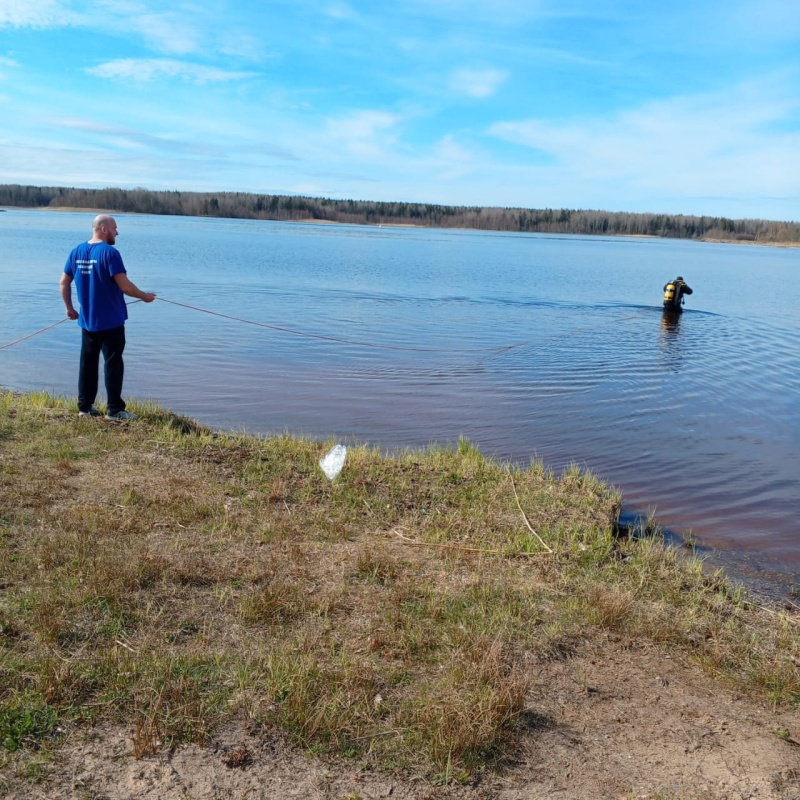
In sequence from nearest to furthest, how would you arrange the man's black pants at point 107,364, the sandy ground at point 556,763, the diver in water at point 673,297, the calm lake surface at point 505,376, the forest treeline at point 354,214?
the sandy ground at point 556,763 < the man's black pants at point 107,364 < the calm lake surface at point 505,376 < the diver in water at point 673,297 < the forest treeline at point 354,214

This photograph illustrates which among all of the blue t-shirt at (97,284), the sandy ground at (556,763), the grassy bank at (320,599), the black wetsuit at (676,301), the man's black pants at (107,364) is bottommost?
the sandy ground at (556,763)

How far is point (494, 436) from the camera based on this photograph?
9906 mm

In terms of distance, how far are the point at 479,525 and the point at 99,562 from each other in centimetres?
279

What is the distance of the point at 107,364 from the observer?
7.72 m

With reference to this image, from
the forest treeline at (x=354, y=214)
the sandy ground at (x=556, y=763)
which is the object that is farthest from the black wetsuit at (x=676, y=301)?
the forest treeline at (x=354, y=214)

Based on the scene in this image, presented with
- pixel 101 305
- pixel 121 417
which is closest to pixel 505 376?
pixel 121 417

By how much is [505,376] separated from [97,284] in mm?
8165

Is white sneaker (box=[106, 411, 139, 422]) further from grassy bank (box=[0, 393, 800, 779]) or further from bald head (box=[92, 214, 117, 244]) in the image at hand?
bald head (box=[92, 214, 117, 244])

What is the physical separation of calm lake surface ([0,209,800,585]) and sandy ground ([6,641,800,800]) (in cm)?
278

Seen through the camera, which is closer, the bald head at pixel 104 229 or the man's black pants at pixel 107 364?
the bald head at pixel 104 229

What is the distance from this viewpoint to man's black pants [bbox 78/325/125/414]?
7.74 m

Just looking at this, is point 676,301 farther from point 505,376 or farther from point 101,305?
point 101,305

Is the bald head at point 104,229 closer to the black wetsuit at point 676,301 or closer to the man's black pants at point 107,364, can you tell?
the man's black pants at point 107,364

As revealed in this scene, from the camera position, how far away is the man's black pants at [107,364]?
25.4ft
